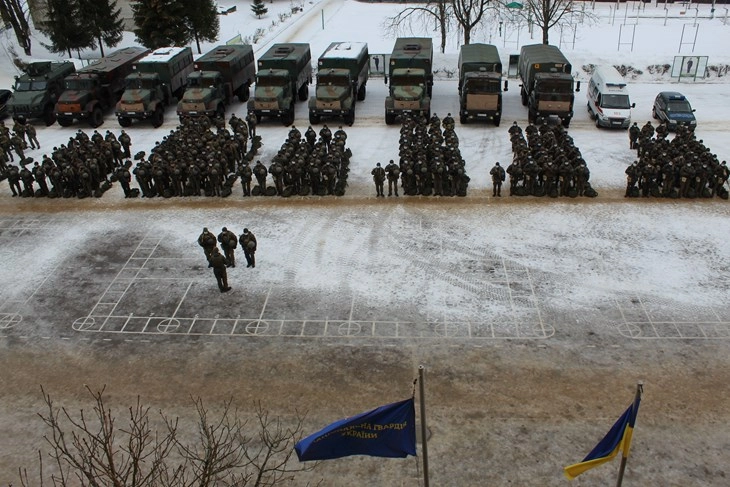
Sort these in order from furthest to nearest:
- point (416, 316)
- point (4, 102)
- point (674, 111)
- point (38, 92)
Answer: point (4, 102) → point (38, 92) → point (674, 111) → point (416, 316)

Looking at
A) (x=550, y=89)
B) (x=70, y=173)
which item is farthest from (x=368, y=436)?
(x=550, y=89)

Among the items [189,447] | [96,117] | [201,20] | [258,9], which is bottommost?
[189,447]

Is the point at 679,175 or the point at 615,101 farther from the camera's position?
the point at 615,101

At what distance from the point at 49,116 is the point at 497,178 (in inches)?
843

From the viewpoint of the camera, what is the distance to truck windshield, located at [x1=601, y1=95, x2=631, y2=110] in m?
26.5

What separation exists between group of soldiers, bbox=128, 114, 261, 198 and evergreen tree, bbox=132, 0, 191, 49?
18.1 metres

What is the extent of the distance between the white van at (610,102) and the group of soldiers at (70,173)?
19.5 m

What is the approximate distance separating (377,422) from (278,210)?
12843 mm

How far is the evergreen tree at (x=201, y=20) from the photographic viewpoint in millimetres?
39156

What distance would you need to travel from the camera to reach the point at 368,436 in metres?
8.05

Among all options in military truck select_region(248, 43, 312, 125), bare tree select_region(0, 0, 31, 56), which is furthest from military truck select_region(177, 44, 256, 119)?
bare tree select_region(0, 0, 31, 56)

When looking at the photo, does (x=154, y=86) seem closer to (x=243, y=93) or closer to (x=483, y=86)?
(x=243, y=93)

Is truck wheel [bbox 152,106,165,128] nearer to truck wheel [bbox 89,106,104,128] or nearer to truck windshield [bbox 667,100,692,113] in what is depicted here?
truck wheel [bbox 89,106,104,128]

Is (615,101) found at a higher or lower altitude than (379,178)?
higher
